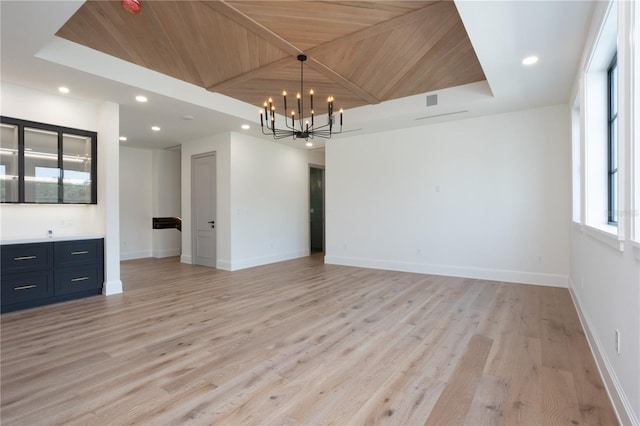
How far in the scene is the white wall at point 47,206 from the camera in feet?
13.5

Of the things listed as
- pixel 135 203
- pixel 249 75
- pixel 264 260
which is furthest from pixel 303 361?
pixel 135 203

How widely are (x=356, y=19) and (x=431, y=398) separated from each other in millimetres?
3370

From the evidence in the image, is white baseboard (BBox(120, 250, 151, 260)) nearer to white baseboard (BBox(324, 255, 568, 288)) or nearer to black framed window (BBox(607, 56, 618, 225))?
white baseboard (BBox(324, 255, 568, 288))

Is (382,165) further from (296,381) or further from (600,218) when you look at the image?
(296,381)

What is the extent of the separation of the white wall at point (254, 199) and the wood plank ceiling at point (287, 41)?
6.87 feet

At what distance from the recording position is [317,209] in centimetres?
951

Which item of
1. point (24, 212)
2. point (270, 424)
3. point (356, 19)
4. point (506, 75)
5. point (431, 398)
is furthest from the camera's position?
point (24, 212)

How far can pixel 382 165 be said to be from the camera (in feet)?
21.7

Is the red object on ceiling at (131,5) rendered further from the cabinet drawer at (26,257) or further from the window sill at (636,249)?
the window sill at (636,249)

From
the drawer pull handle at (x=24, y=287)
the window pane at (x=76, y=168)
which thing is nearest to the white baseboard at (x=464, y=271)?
the window pane at (x=76, y=168)

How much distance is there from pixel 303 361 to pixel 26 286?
381cm

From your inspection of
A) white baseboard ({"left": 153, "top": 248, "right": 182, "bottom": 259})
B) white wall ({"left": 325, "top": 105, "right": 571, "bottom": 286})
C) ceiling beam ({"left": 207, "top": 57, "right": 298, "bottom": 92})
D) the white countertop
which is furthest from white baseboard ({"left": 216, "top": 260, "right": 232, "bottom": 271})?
ceiling beam ({"left": 207, "top": 57, "right": 298, "bottom": 92})

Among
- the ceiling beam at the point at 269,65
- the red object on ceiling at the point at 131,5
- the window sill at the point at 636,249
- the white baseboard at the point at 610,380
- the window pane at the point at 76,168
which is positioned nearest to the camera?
the window sill at the point at 636,249

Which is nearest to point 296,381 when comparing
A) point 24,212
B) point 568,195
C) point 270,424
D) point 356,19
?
point 270,424
